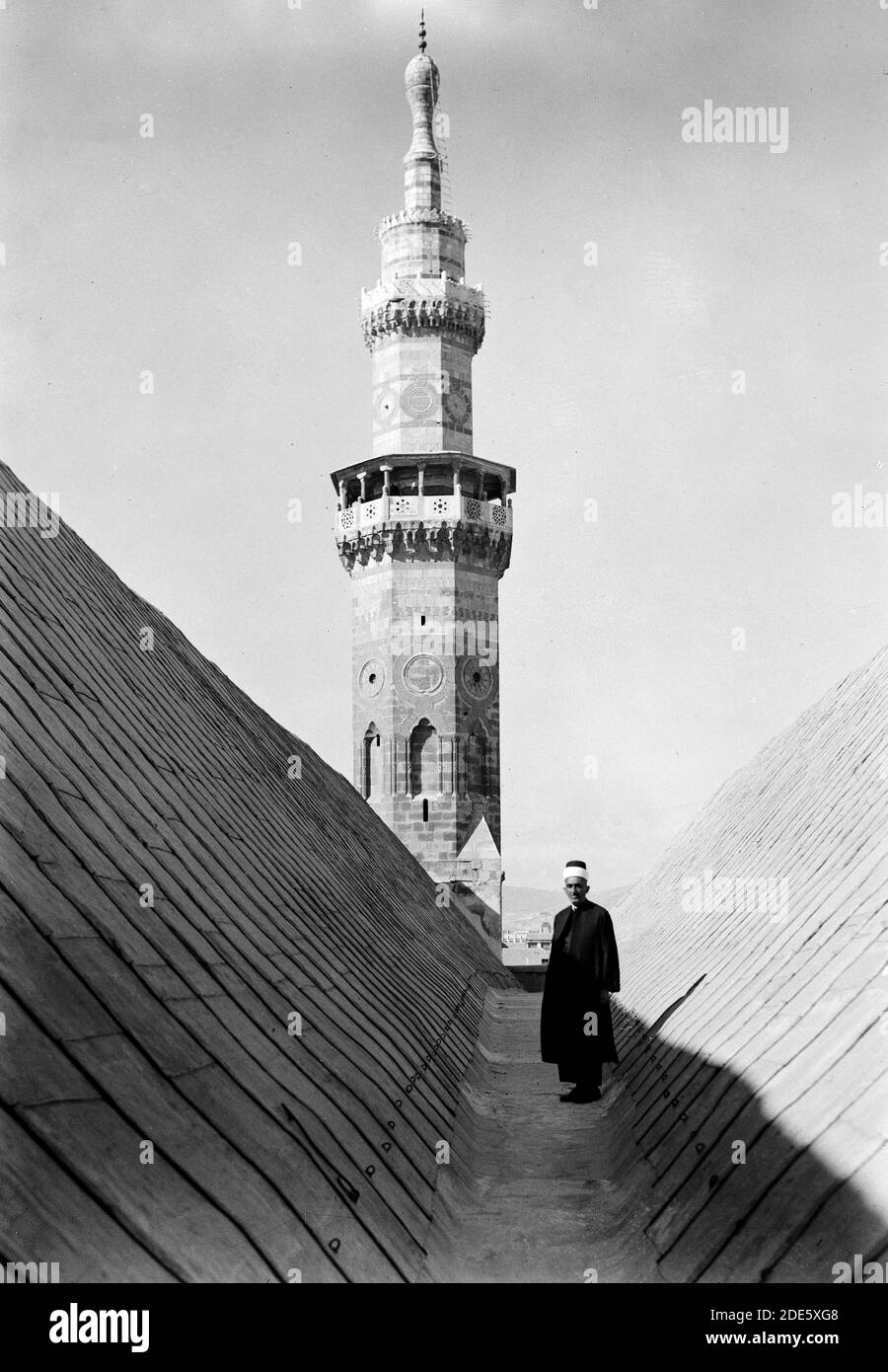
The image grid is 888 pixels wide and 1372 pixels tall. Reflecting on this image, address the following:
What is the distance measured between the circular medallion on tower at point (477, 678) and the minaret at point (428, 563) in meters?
0.04

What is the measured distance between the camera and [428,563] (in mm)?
34219

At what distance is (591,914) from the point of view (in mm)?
8531

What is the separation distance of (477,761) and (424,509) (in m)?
7.06

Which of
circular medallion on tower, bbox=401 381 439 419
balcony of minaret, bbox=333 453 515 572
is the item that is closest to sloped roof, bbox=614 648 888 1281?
balcony of minaret, bbox=333 453 515 572

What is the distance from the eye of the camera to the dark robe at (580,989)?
8.41 metres

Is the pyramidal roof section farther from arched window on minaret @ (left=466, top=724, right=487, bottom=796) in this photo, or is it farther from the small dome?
the small dome

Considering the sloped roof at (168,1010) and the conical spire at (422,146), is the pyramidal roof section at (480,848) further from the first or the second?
the sloped roof at (168,1010)

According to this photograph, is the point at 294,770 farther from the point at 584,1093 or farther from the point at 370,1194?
the point at 370,1194

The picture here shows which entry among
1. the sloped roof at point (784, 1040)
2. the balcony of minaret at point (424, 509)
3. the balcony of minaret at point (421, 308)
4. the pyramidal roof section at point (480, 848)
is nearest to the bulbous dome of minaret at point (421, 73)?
the balcony of minaret at point (421, 308)

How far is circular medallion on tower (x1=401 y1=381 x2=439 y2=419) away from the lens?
117ft

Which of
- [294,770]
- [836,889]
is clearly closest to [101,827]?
[836,889]

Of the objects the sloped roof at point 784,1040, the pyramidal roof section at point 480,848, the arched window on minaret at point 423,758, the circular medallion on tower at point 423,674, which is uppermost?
the circular medallion on tower at point 423,674

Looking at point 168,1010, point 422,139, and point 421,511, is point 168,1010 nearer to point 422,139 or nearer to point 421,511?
point 421,511

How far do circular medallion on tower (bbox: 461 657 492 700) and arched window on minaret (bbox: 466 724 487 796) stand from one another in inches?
37.9
